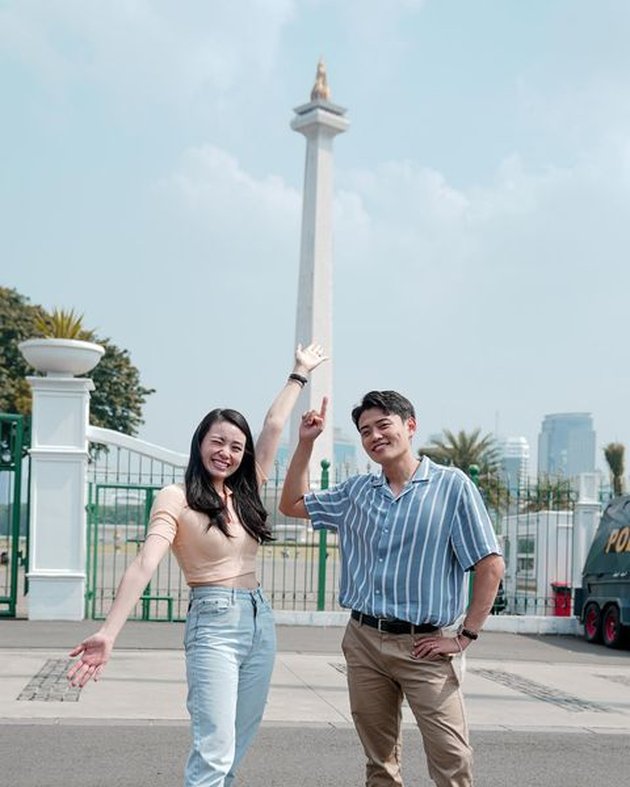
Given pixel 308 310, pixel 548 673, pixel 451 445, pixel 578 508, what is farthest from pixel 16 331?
pixel 548 673

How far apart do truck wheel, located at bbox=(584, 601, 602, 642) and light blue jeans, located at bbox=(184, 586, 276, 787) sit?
1098 centimetres

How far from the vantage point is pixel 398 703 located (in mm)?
4391

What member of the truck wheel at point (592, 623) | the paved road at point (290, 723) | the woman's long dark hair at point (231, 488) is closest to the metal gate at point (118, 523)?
the paved road at point (290, 723)

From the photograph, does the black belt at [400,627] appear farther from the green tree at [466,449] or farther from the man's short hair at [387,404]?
the green tree at [466,449]

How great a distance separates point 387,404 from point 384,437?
0.13 metres

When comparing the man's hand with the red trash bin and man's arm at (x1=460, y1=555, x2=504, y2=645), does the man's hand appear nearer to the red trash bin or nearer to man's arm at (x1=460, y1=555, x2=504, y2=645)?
man's arm at (x1=460, y1=555, x2=504, y2=645)

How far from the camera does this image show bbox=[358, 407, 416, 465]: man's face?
171 inches

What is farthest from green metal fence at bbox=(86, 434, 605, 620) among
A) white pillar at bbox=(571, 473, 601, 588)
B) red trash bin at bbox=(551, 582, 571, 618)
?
white pillar at bbox=(571, 473, 601, 588)

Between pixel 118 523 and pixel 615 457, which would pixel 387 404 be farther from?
pixel 615 457

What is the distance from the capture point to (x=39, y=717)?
7.51m

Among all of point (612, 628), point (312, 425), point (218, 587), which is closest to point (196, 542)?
point (218, 587)

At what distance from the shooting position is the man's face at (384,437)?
14.3ft

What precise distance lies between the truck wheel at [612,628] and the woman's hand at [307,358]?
969cm

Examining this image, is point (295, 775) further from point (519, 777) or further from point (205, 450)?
point (205, 450)
